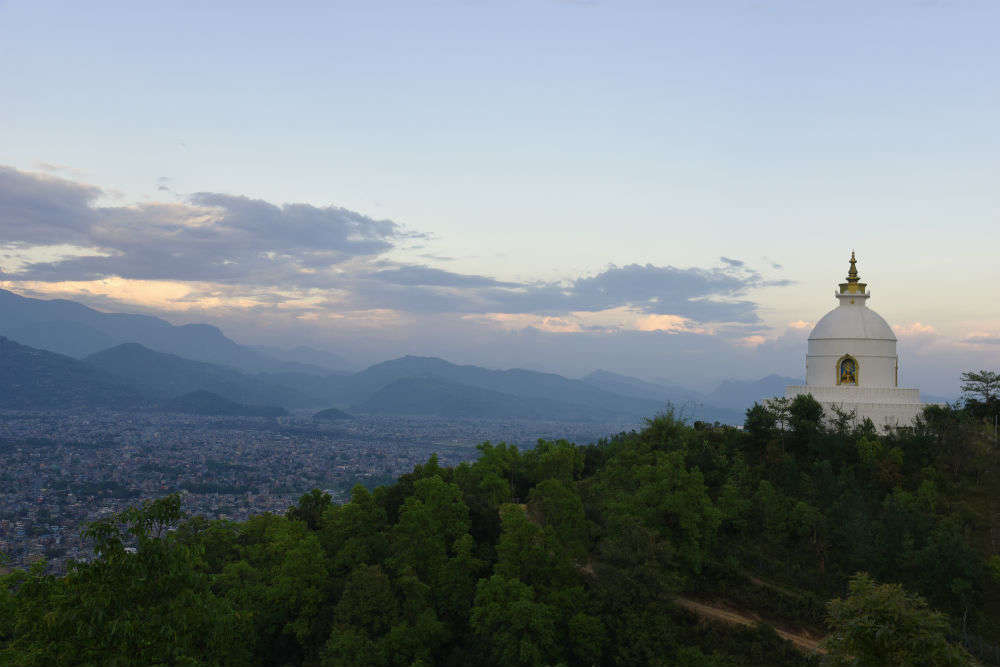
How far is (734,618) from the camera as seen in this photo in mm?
23047

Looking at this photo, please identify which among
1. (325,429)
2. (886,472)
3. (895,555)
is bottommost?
(325,429)

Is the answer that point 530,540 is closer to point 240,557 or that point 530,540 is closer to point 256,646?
point 256,646

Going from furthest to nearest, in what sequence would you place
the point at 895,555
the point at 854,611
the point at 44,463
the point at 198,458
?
the point at 198,458 < the point at 44,463 < the point at 895,555 < the point at 854,611

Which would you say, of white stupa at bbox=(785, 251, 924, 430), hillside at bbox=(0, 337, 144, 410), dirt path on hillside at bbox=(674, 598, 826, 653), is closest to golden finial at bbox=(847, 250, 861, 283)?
white stupa at bbox=(785, 251, 924, 430)

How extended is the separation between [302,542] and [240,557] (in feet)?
20.7

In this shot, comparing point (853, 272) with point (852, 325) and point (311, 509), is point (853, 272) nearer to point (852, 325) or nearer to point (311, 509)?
point (852, 325)

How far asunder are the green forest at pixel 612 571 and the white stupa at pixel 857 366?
4.46ft

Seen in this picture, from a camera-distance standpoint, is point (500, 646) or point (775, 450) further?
point (775, 450)

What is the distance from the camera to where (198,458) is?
3834 inches

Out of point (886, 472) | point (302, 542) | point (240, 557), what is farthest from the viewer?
point (240, 557)

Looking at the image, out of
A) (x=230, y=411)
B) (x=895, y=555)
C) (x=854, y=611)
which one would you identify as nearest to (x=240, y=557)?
(x=854, y=611)

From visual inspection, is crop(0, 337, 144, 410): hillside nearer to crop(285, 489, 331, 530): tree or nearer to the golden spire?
crop(285, 489, 331, 530): tree

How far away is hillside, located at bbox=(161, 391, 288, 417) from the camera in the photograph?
17788 cm

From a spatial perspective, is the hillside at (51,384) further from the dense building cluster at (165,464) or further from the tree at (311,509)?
the tree at (311,509)
